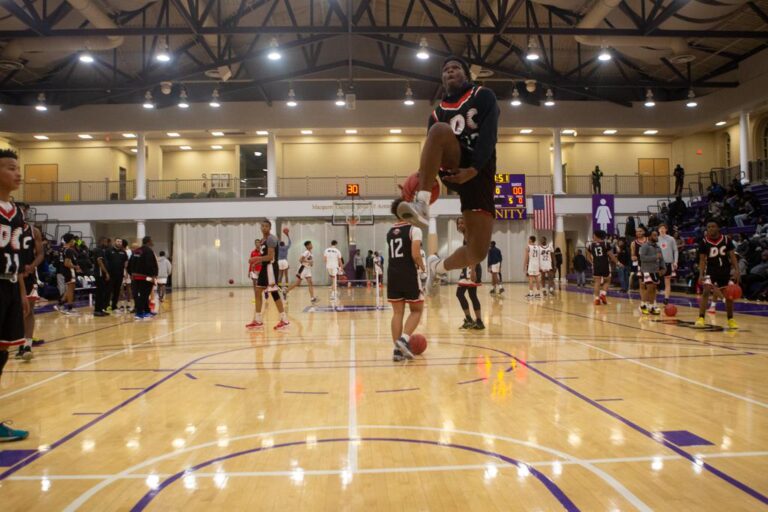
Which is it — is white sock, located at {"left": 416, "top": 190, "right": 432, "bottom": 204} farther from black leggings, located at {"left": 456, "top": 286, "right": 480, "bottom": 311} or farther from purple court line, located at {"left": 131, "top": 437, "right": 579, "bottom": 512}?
black leggings, located at {"left": 456, "top": 286, "right": 480, "bottom": 311}

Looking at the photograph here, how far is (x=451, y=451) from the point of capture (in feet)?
12.5

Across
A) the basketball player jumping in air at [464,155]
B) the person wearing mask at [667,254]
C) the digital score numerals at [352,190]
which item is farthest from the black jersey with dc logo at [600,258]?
the digital score numerals at [352,190]

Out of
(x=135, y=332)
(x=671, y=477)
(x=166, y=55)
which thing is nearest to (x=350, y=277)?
(x=166, y=55)

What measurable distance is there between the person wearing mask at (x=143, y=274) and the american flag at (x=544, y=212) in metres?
18.7

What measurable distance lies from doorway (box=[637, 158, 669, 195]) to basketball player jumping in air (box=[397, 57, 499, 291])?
99.7ft

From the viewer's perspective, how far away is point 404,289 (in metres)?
7.50

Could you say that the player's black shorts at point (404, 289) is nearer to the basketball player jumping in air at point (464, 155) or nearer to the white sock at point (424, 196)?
the basketball player jumping in air at point (464, 155)

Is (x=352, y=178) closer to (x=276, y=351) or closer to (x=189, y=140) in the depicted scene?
(x=189, y=140)

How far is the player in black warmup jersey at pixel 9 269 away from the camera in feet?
14.4

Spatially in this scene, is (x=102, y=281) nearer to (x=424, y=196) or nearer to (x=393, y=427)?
(x=393, y=427)

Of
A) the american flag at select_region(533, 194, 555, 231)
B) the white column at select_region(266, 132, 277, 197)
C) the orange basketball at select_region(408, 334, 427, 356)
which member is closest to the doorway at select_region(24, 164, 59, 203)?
the white column at select_region(266, 132, 277, 197)

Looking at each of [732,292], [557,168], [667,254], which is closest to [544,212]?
[557,168]

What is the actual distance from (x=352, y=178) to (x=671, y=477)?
28.7m

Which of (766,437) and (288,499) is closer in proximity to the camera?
(288,499)
